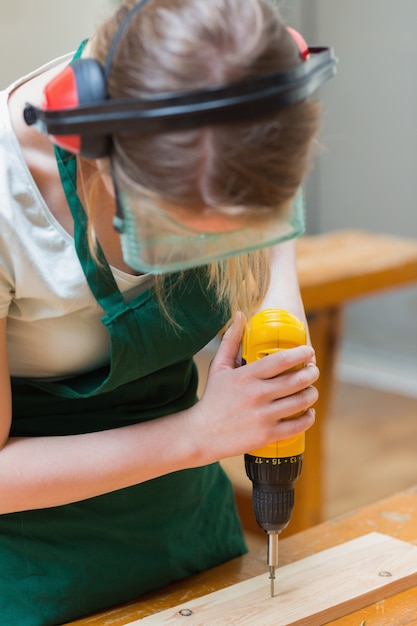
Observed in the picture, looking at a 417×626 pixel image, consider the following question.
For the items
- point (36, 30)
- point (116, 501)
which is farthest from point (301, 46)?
point (36, 30)

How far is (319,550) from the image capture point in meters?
1.28

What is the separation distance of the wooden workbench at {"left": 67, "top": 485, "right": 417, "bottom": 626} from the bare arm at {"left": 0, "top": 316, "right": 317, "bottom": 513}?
0.24m

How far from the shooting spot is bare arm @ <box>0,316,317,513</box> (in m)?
0.98

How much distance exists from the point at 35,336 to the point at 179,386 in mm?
242

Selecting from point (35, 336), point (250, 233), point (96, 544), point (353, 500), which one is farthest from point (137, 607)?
point (353, 500)

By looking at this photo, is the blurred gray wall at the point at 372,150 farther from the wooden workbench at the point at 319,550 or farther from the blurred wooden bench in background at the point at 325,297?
the wooden workbench at the point at 319,550

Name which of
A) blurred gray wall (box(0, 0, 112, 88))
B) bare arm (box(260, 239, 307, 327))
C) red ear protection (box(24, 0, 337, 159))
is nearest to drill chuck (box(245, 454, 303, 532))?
bare arm (box(260, 239, 307, 327))

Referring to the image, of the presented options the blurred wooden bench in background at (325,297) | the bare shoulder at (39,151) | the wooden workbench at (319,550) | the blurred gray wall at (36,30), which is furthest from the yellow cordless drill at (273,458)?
the blurred gray wall at (36,30)

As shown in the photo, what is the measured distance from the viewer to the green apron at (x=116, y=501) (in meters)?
1.04

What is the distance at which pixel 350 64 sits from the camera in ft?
12.7

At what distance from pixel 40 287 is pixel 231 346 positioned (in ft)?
0.76

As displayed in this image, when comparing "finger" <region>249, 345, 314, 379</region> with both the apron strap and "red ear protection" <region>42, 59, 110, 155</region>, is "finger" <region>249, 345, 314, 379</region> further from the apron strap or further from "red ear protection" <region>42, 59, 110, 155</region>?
"red ear protection" <region>42, 59, 110, 155</region>

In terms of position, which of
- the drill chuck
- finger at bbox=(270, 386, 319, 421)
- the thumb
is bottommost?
the drill chuck

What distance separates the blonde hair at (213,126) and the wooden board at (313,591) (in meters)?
0.53
